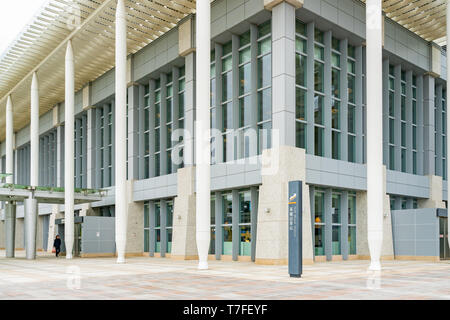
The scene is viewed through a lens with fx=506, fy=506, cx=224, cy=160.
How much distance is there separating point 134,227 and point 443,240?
19.3m

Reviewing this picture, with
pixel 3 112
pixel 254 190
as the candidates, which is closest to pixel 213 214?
pixel 254 190

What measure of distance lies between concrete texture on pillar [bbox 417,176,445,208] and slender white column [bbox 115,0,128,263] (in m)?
19.0

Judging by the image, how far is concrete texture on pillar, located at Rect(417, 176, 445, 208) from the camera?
32.4 metres

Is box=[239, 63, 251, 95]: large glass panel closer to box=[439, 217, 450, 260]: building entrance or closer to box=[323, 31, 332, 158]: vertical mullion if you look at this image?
box=[323, 31, 332, 158]: vertical mullion

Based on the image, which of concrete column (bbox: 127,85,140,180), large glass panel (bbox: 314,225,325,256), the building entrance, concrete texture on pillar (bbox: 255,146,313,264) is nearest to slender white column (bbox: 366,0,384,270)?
concrete texture on pillar (bbox: 255,146,313,264)

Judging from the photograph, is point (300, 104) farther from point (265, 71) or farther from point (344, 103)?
point (344, 103)

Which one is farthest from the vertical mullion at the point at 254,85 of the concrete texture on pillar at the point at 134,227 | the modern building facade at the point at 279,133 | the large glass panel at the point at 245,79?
the concrete texture on pillar at the point at 134,227

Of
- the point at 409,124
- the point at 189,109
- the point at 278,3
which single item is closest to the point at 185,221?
the point at 189,109

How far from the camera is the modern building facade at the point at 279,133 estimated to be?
2380 cm

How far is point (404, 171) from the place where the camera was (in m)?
31.9
